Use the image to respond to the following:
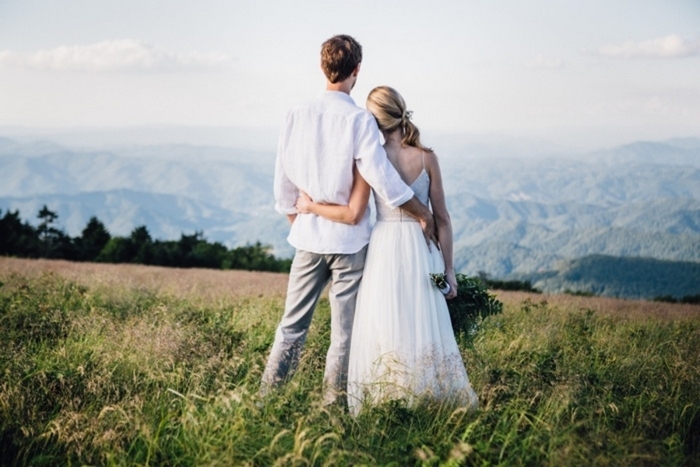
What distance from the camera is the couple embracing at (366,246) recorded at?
4.39m

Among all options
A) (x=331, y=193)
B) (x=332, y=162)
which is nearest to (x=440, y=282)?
(x=331, y=193)

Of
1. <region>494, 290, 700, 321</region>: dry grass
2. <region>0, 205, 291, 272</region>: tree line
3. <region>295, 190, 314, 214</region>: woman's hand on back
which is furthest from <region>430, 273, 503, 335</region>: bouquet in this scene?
<region>0, 205, 291, 272</region>: tree line

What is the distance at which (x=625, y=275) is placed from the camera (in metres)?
177

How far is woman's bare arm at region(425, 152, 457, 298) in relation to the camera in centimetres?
468

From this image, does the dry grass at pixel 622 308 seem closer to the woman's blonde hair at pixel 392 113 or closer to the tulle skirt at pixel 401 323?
the tulle skirt at pixel 401 323

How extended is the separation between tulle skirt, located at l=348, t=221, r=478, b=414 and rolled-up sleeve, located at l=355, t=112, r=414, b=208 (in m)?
0.43

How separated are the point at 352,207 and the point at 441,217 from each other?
727mm

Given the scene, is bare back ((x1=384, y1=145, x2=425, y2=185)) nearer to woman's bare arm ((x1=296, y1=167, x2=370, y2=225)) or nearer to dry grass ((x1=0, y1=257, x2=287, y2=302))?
woman's bare arm ((x1=296, y1=167, x2=370, y2=225))

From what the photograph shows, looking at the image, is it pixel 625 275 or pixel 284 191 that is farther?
pixel 625 275

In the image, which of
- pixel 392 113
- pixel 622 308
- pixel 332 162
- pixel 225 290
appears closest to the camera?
pixel 332 162

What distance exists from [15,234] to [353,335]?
62.4ft

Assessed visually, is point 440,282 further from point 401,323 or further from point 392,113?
point 392,113

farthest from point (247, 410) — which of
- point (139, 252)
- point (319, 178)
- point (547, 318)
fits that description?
point (139, 252)

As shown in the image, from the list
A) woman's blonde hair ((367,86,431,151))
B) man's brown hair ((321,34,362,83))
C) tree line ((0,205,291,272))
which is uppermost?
man's brown hair ((321,34,362,83))
